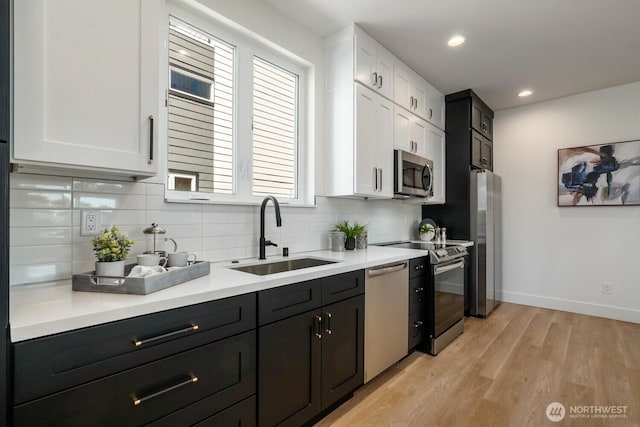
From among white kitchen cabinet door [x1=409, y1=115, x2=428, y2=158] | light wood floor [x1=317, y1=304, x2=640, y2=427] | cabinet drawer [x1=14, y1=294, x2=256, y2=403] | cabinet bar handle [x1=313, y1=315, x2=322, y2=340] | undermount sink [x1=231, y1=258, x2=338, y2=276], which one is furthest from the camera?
white kitchen cabinet door [x1=409, y1=115, x2=428, y2=158]

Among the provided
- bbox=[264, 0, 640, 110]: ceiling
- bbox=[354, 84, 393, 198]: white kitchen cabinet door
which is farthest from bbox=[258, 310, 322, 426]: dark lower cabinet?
bbox=[264, 0, 640, 110]: ceiling

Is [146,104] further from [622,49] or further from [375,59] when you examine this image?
[622,49]

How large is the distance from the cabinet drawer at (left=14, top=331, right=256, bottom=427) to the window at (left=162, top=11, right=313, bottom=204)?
93 cm

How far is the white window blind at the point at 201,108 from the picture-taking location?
1880mm

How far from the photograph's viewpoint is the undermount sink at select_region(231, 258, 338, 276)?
6.48ft

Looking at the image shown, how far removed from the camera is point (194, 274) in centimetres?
145

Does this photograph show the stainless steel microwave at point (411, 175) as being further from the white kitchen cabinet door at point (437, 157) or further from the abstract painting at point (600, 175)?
the abstract painting at point (600, 175)

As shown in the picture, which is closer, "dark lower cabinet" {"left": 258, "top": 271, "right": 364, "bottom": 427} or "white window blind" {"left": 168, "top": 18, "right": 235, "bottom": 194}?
"dark lower cabinet" {"left": 258, "top": 271, "right": 364, "bottom": 427}

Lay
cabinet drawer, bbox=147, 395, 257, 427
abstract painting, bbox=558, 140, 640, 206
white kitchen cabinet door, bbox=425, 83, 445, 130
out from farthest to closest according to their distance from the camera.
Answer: white kitchen cabinet door, bbox=425, 83, 445, 130
abstract painting, bbox=558, 140, 640, 206
cabinet drawer, bbox=147, 395, 257, 427

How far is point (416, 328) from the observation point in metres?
2.61

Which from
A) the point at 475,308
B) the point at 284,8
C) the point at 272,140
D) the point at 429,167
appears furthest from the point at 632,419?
the point at 284,8

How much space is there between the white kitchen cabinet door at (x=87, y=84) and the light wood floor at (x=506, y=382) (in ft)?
5.78

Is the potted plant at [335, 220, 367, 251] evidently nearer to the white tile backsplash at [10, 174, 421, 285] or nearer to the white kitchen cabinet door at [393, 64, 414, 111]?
the white tile backsplash at [10, 174, 421, 285]

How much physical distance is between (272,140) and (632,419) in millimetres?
2865
